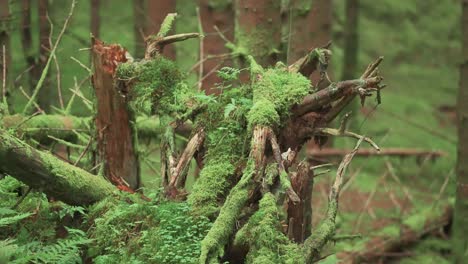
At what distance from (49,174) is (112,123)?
1.24 metres

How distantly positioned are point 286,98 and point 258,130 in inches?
17.0

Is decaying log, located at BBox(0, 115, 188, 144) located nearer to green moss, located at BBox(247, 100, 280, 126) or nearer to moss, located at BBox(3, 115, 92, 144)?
moss, located at BBox(3, 115, 92, 144)

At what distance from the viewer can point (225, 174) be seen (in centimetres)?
522

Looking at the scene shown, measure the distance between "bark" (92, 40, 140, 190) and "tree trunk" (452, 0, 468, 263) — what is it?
155 inches

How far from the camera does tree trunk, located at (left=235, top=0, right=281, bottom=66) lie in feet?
27.1

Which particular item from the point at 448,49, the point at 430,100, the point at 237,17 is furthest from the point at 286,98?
the point at 448,49

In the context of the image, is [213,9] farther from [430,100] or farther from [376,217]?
[430,100]

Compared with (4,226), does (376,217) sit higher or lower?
lower

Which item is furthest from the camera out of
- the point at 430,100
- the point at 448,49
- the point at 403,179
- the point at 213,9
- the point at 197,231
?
the point at 448,49

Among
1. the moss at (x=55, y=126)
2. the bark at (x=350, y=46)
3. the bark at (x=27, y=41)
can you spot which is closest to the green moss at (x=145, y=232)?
the moss at (x=55, y=126)

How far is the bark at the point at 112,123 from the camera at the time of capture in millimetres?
6070

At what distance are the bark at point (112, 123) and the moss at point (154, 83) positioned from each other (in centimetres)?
17

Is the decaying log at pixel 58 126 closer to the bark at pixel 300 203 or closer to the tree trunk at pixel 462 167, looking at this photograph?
the bark at pixel 300 203

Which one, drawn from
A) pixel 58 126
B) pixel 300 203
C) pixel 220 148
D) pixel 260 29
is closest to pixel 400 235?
pixel 260 29
